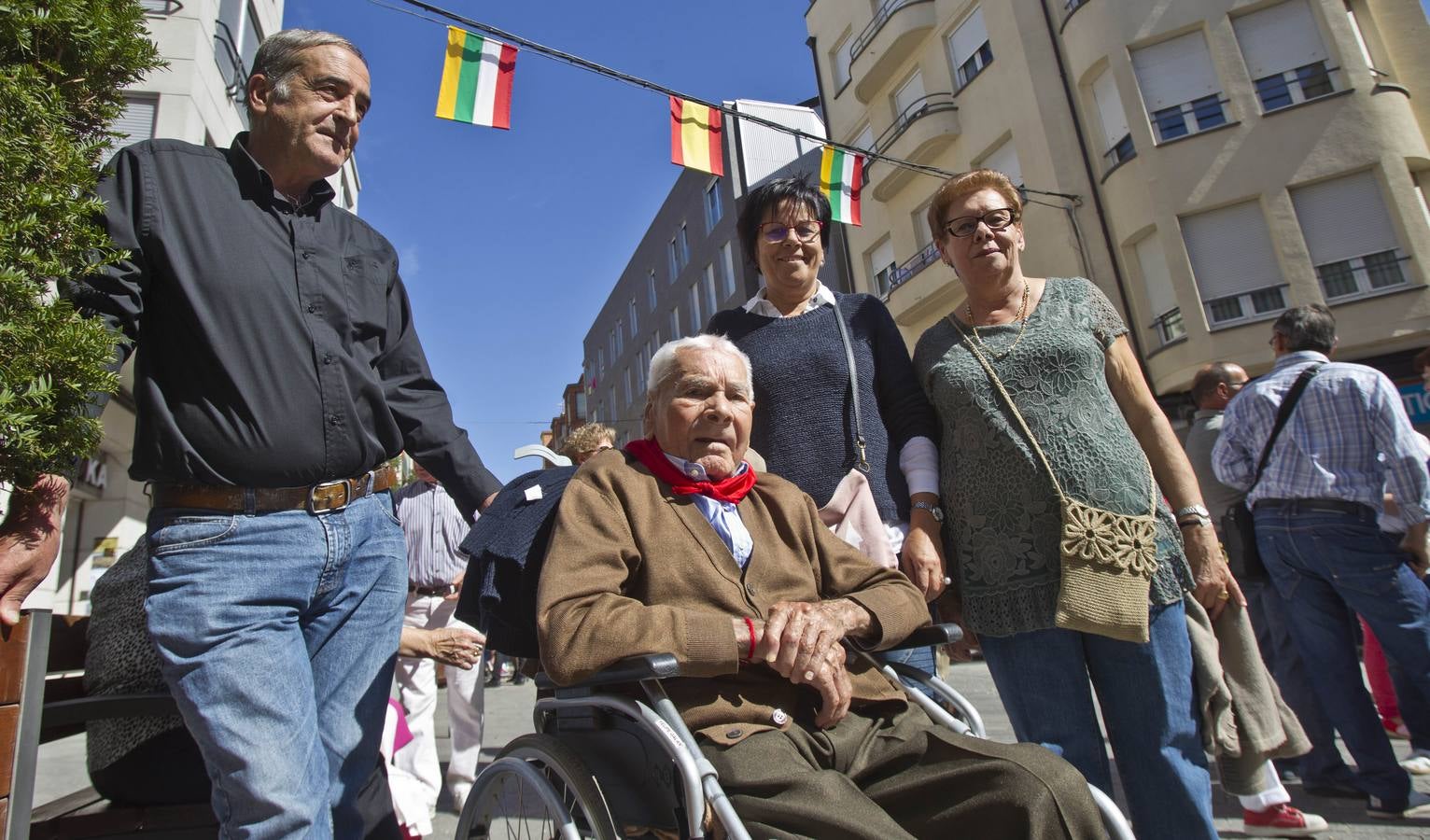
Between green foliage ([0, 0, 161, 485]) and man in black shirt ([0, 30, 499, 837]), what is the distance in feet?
0.50

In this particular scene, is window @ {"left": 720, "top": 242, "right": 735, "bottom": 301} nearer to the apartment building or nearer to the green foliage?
the apartment building

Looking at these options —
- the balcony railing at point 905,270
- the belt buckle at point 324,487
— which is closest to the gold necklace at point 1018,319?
the belt buckle at point 324,487

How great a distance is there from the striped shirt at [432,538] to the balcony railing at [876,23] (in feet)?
59.4

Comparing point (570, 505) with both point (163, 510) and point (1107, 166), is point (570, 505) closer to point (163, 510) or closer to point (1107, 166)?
point (163, 510)

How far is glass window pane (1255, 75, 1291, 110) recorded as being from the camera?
49.9 feet

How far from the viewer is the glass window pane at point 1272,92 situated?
49.9 feet

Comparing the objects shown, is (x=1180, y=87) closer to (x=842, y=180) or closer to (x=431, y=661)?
(x=842, y=180)

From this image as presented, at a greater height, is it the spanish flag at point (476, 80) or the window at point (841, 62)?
the window at point (841, 62)

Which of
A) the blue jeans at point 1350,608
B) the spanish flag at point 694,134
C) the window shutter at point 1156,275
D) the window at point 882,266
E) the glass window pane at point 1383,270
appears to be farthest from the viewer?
the window at point 882,266

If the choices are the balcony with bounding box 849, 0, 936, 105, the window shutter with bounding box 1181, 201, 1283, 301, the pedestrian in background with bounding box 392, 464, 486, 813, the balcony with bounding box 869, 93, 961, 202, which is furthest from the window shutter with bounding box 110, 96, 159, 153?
the window shutter with bounding box 1181, 201, 1283, 301

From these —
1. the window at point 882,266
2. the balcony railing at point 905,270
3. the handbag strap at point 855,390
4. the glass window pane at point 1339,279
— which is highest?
the window at point 882,266

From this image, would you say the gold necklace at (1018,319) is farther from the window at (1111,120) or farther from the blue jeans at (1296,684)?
the window at (1111,120)

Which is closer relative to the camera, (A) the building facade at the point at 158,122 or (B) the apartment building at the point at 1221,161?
(A) the building facade at the point at 158,122

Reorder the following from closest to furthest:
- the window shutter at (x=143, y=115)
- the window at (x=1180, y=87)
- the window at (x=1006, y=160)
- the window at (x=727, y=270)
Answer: the window shutter at (x=143, y=115), the window at (x=1180, y=87), the window at (x=1006, y=160), the window at (x=727, y=270)
